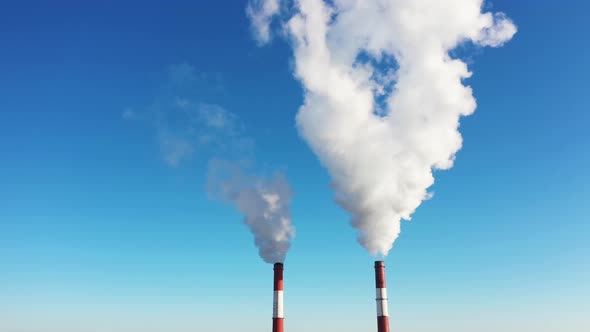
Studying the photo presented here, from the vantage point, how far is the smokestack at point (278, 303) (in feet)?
97.0

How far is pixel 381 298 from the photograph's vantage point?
2977cm

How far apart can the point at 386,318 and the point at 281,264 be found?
8.52 m

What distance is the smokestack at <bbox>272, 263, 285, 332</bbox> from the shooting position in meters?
29.6

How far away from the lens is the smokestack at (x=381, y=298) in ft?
94.9

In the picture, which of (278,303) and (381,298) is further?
(278,303)

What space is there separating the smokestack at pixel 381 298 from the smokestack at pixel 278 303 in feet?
Answer: 22.6

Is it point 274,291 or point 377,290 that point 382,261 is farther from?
point 274,291

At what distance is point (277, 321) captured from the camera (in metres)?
29.6

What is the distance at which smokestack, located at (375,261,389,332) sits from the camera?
28.9 m

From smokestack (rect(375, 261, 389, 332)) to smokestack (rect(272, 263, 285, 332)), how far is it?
688 cm

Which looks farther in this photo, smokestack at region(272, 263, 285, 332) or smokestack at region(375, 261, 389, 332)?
smokestack at region(272, 263, 285, 332)

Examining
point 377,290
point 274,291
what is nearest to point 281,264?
point 274,291

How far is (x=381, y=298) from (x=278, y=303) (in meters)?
7.40

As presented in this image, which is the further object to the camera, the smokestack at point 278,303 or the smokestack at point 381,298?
the smokestack at point 278,303
